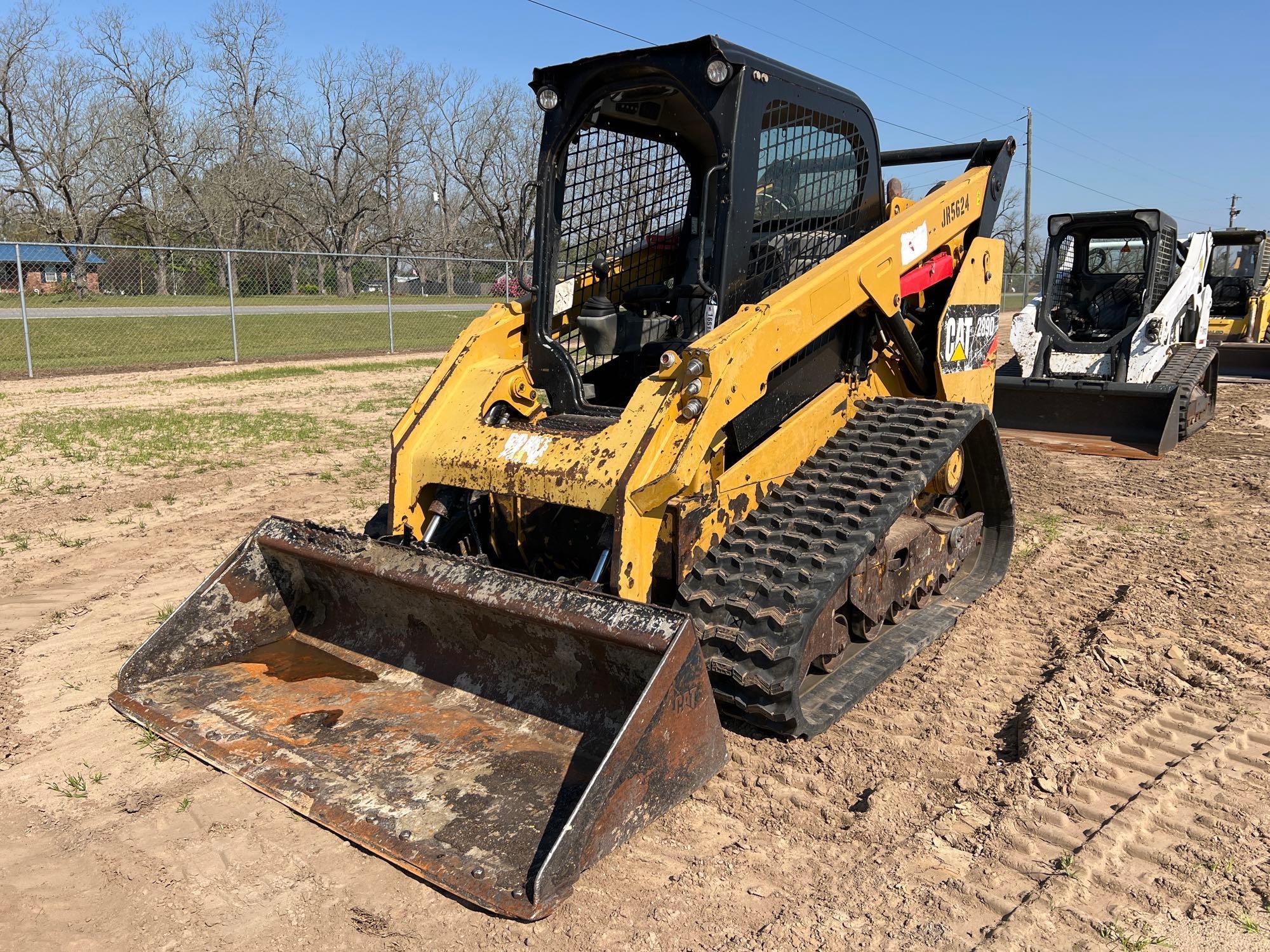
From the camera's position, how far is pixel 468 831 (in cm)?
287

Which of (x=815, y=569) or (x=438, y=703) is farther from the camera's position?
(x=438, y=703)

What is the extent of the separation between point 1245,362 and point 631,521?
1499cm

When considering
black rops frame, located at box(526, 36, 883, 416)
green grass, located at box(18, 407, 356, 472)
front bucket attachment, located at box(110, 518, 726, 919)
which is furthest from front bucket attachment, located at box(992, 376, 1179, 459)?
front bucket attachment, located at box(110, 518, 726, 919)

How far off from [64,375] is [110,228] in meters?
35.2

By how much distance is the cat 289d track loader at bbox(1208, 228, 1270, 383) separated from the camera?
1513cm

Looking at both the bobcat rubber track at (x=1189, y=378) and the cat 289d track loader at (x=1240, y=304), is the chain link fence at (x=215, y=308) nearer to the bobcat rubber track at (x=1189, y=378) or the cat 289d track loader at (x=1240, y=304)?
the bobcat rubber track at (x=1189, y=378)

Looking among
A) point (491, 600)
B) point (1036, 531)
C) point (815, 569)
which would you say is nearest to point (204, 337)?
point (1036, 531)

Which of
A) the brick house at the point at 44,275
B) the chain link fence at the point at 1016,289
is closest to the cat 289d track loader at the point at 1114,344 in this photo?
the brick house at the point at 44,275

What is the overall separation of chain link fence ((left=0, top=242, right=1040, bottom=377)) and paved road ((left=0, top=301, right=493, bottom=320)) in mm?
40

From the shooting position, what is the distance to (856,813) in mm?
3156

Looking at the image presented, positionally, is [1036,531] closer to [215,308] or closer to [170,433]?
[170,433]

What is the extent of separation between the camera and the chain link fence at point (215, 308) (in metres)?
17.1

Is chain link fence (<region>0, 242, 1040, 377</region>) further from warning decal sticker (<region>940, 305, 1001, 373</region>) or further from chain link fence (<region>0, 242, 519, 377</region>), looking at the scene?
warning decal sticker (<region>940, 305, 1001, 373</region>)

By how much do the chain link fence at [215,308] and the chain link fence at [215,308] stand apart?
0.04 metres
